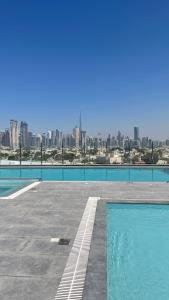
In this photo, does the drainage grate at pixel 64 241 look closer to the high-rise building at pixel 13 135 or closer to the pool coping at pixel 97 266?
the pool coping at pixel 97 266

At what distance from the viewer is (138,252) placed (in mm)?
4785

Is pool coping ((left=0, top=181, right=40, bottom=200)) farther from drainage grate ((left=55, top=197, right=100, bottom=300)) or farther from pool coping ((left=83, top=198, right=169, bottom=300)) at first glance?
drainage grate ((left=55, top=197, right=100, bottom=300))

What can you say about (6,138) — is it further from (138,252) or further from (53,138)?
(138,252)

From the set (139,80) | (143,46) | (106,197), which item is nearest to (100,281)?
(106,197)

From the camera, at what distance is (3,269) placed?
3.68m

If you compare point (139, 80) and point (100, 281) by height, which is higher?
point (139, 80)

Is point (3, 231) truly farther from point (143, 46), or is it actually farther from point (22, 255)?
point (143, 46)

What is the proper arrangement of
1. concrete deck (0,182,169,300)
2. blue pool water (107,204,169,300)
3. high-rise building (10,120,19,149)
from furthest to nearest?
high-rise building (10,120,19,149) < blue pool water (107,204,169,300) < concrete deck (0,182,169,300)

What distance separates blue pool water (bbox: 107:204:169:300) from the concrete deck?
0.77 ft

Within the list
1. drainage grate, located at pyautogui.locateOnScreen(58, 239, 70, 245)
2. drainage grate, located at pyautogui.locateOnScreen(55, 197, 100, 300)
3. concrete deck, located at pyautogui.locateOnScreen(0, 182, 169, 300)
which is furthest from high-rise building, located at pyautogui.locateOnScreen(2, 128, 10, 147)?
drainage grate, located at pyautogui.locateOnScreen(58, 239, 70, 245)

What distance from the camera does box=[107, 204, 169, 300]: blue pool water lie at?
3.51 m

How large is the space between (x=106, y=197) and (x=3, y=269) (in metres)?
5.14

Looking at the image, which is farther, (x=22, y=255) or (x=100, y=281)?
(x=22, y=255)

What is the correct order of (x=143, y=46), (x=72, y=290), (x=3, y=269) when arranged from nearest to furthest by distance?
(x=72, y=290) → (x=3, y=269) → (x=143, y=46)
